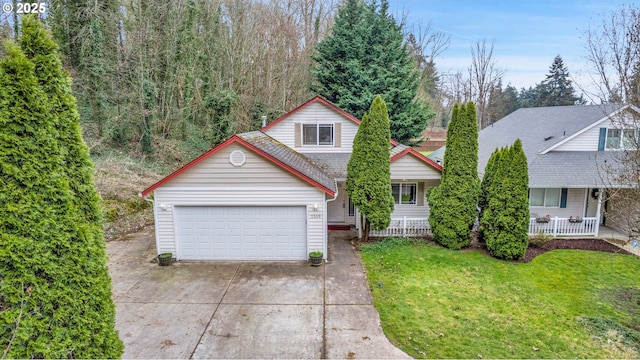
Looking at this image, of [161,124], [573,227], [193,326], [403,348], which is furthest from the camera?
[161,124]

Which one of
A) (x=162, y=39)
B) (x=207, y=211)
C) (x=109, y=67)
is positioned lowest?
(x=207, y=211)

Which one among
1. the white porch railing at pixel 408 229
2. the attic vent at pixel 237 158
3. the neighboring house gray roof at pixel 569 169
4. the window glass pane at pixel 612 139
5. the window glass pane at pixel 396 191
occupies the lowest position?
the white porch railing at pixel 408 229

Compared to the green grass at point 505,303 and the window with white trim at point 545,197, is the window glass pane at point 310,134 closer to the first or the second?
the green grass at point 505,303

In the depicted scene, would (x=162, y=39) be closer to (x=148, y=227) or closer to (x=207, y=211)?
(x=148, y=227)

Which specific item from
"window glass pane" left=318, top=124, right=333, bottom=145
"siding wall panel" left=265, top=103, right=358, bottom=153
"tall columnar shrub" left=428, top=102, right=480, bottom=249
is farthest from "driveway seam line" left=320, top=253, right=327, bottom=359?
"window glass pane" left=318, top=124, right=333, bottom=145

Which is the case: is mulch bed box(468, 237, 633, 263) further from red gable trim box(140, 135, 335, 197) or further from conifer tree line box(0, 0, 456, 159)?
conifer tree line box(0, 0, 456, 159)

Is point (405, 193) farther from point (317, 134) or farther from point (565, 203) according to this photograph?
point (565, 203)

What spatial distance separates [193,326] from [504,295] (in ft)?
23.9

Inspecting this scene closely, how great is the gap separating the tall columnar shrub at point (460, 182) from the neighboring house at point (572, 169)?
2.81 m

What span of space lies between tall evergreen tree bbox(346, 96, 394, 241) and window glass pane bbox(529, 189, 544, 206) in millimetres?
6358

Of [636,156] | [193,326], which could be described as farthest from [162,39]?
[636,156]

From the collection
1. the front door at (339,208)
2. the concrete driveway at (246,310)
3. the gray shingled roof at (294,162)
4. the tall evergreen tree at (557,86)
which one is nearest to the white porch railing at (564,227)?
the front door at (339,208)

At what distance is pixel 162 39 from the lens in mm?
19344

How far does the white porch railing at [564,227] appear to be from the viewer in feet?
42.4
